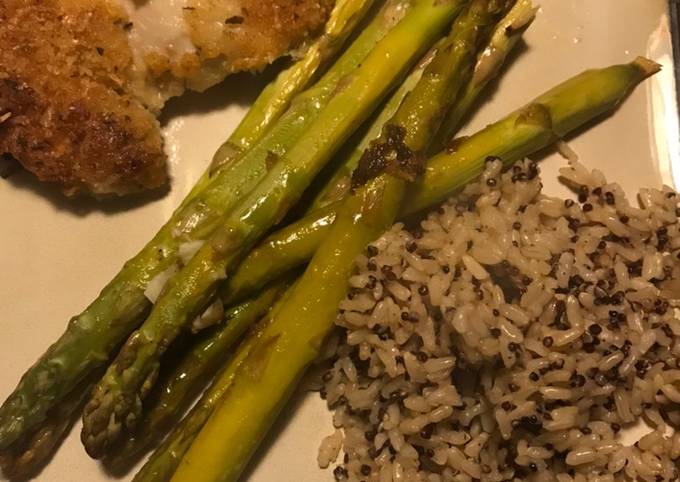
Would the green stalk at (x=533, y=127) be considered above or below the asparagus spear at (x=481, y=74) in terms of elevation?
below

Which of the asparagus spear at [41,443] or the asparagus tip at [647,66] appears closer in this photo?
the asparagus spear at [41,443]

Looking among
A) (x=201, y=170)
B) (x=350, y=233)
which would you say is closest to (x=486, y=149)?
(x=350, y=233)

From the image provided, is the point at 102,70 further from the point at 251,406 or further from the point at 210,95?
the point at 251,406

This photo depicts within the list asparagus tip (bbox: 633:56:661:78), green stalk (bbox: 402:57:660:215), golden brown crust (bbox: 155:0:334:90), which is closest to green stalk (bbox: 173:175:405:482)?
green stalk (bbox: 402:57:660:215)

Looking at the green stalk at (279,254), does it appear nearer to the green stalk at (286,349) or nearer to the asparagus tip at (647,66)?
the green stalk at (286,349)

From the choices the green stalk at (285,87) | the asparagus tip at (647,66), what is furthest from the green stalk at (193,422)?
the asparagus tip at (647,66)

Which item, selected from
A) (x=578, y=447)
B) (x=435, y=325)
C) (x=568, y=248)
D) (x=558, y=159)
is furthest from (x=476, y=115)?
(x=578, y=447)
